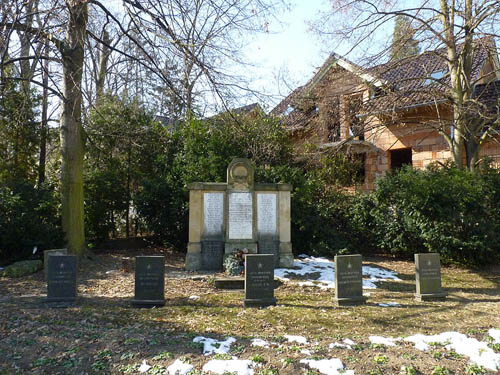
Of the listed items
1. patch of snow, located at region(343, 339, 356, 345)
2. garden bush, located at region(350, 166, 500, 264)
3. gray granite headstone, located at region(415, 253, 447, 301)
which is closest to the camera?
patch of snow, located at region(343, 339, 356, 345)

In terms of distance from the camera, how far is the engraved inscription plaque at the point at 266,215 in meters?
10.6

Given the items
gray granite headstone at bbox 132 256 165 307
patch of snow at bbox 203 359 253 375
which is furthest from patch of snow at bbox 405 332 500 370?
gray granite headstone at bbox 132 256 165 307

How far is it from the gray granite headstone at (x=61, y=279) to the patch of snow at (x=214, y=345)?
3.05m

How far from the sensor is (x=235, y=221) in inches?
410

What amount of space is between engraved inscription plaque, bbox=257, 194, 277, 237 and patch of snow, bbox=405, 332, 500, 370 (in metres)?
5.68

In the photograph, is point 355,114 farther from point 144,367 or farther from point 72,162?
point 144,367

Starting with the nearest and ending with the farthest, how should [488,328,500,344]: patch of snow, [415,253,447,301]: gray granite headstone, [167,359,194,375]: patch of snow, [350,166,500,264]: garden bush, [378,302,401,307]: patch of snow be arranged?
1. [167,359,194,375]: patch of snow
2. [488,328,500,344]: patch of snow
3. [378,302,401,307]: patch of snow
4. [415,253,447,301]: gray granite headstone
5. [350,166,500,264]: garden bush

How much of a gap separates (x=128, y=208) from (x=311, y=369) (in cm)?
1206

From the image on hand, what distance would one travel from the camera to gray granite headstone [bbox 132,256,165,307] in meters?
6.85

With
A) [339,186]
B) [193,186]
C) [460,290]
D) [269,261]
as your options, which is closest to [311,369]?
[269,261]

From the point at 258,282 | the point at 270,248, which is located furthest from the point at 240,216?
the point at 258,282

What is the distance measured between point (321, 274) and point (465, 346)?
4898 mm

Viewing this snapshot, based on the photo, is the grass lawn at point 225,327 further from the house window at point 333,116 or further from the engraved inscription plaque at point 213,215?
the house window at point 333,116

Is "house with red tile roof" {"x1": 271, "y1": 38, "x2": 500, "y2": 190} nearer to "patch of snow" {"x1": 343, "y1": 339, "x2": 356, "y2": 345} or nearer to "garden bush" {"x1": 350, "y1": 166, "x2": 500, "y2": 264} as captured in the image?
"garden bush" {"x1": 350, "y1": 166, "x2": 500, "y2": 264}
